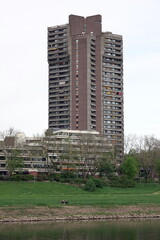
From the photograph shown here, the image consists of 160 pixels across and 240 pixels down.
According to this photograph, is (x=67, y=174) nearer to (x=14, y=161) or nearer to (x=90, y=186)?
(x=14, y=161)

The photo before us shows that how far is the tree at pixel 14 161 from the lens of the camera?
12694cm

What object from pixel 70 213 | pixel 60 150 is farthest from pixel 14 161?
pixel 70 213

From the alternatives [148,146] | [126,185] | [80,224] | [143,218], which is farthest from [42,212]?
[148,146]

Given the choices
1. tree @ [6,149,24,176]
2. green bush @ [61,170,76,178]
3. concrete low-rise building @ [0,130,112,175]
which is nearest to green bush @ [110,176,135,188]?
green bush @ [61,170,76,178]

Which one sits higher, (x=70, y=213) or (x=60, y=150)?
(x=60, y=150)

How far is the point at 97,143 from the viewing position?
146250mm

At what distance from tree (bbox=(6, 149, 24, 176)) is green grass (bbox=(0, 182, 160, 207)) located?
10158 mm

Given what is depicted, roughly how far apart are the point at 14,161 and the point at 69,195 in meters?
31.0

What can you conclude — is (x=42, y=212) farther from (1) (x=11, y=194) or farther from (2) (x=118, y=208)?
(1) (x=11, y=194)

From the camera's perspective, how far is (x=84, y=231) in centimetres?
6253

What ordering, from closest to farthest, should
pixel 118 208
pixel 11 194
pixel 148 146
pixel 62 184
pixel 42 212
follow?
pixel 42 212 → pixel 118 208 → pixel 11 194 → pixel 62 184 → pixel 148 146

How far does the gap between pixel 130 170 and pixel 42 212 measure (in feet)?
199

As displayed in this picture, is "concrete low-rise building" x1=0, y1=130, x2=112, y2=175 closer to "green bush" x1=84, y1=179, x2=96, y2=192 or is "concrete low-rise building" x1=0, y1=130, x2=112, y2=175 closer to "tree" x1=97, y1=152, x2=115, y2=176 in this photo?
"tree" x1=97, y1=152, x2=115, y2=176

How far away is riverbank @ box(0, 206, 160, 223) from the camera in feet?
247
